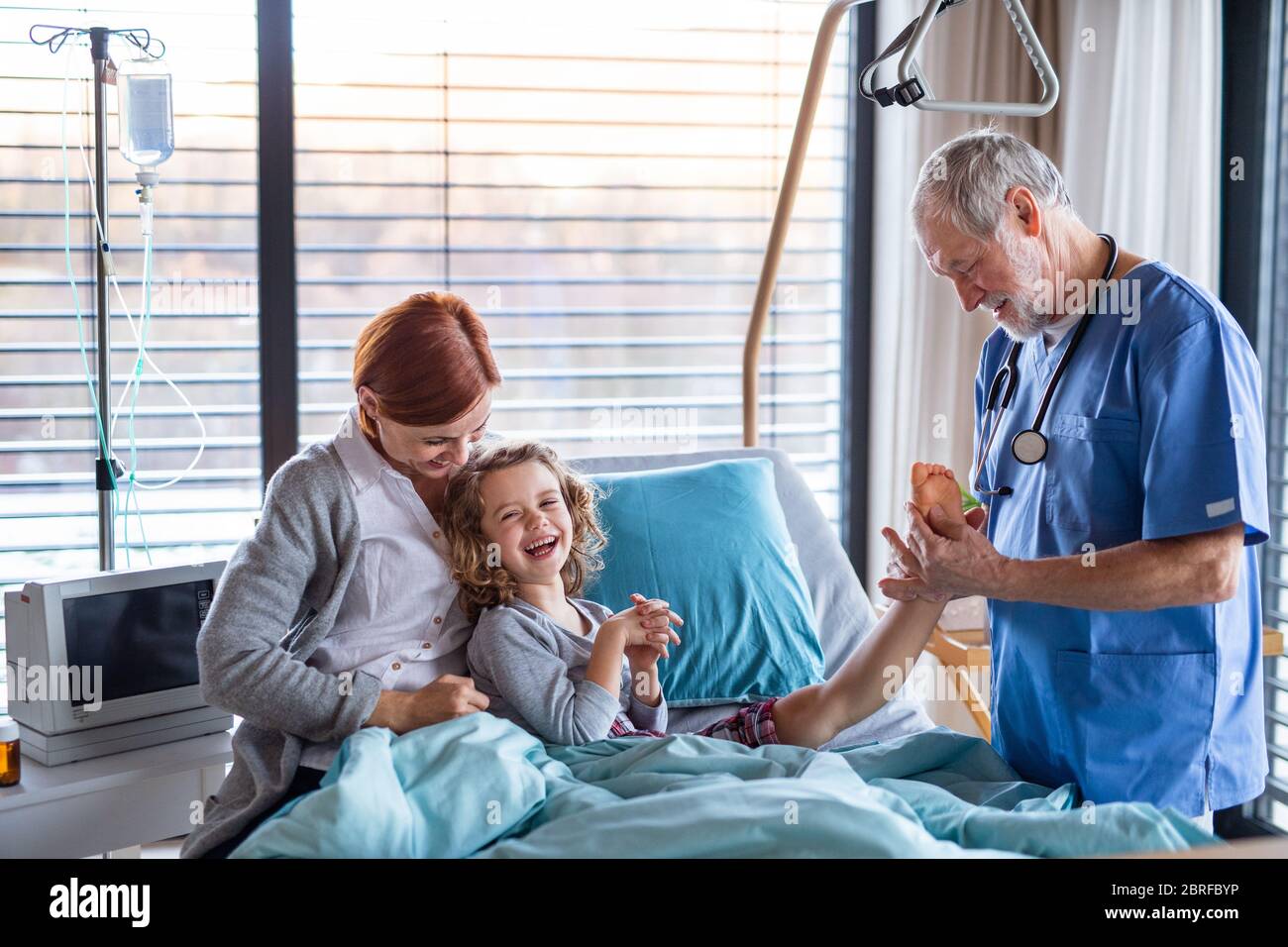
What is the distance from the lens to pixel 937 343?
302cm

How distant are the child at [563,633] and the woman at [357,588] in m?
0.06

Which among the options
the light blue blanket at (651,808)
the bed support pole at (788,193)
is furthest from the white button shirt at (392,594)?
the bed support pole at (788,193)

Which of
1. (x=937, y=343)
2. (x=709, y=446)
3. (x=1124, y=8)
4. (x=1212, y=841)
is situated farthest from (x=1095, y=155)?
(x=1212, y=841)

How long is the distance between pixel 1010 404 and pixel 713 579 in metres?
0.61

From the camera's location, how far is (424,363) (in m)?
1.71

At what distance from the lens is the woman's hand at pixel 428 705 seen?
5.41 feet

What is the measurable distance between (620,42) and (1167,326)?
1.91m

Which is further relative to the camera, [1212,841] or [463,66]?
[463,66]

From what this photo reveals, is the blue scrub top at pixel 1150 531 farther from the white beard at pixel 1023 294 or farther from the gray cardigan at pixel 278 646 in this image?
the gray cardigan at pixel 278 646

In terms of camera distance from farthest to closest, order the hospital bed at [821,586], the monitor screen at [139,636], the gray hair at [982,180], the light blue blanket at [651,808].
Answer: the hospital bed at [821,586], the monitor screen at [139,636], the gray hair at [982,180], the light blue blanket at [651,808]

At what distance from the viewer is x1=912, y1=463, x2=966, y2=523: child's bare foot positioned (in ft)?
5.48

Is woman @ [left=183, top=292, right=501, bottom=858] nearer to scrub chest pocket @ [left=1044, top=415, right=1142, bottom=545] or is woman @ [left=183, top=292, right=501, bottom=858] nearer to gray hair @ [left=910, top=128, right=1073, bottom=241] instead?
gray hair @ [left=910, top=128, right=1073, bottom=241]

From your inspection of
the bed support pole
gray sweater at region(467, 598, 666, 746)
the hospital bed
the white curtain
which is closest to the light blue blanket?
gray sweater at region(467, 598, 666, 746)
